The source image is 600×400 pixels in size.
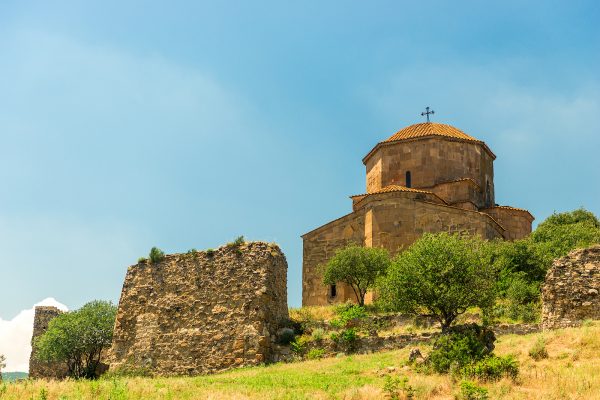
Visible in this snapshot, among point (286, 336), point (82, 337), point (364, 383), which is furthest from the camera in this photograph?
point (82, 337)

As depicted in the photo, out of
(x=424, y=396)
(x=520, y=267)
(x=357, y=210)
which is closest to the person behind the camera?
(x=424, y=396)

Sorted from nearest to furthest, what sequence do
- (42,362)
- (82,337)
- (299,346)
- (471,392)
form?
(471,392)
(299,346)
(82,337)
(42,362)

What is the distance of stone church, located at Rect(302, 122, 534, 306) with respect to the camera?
31.7m

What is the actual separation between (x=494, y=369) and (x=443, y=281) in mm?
5400

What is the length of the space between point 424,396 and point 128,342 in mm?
10562

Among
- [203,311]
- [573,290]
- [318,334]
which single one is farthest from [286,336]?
[573,290]

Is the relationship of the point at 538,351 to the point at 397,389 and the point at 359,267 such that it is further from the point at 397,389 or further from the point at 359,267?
the point at 359,267

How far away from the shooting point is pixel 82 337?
24844mm

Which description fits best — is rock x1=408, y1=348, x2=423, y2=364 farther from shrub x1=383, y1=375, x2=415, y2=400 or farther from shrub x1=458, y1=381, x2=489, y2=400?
shrub x1=458, y1=381, x2=489, y2=400

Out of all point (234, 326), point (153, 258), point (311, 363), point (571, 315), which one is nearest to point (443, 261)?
point (571, 315)

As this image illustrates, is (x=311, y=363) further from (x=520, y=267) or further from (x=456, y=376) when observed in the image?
(x=520, y=267)

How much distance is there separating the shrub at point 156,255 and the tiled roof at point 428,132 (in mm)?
19644

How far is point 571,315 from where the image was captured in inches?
702

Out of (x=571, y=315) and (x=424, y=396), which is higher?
(x=571, y=315)
